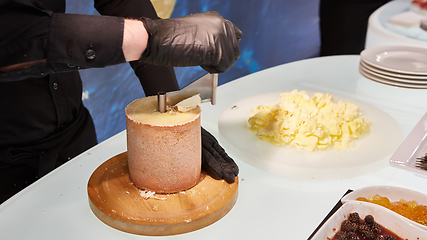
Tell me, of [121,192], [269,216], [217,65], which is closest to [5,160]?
[121,192]

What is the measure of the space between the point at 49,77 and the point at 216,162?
0.78 meters

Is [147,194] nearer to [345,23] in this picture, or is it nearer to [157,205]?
[157,205]

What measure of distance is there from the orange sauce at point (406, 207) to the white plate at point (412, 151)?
112mm

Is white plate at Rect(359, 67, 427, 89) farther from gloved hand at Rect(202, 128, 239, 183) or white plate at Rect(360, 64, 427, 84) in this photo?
gloved hand at Rect(202, 128, 239, 183)

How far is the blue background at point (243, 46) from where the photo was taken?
3.07m

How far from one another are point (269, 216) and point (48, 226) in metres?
0.57

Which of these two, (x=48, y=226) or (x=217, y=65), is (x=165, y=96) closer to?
(x=217, y=65)

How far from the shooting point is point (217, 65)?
105 cm

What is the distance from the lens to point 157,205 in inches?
38.3

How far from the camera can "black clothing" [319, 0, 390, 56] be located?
3.50 m

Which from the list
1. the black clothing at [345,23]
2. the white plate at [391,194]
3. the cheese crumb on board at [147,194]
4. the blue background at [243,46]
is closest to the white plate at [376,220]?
the white plate at [391,194]

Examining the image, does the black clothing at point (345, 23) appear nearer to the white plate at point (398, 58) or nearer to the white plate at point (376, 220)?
the white plate at point (398, 58)

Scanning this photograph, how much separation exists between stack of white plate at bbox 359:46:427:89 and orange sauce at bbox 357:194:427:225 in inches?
37.1

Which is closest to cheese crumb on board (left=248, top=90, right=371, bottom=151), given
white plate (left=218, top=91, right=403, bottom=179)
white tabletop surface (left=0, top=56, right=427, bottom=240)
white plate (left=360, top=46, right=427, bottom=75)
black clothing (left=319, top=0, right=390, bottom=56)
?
white plate (left=218, top=91, right=403, bottom=179)
